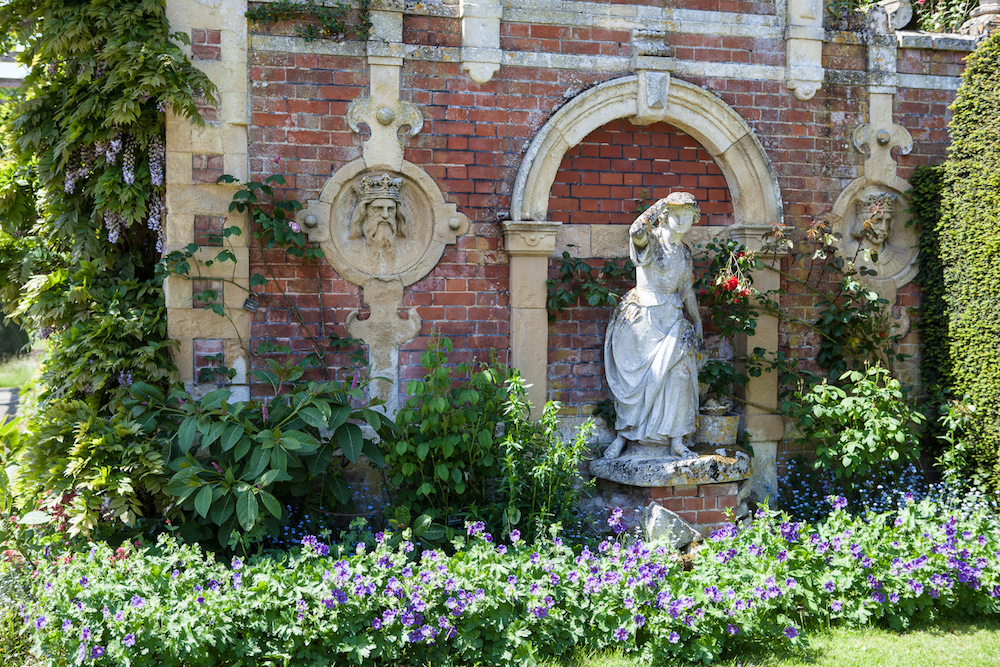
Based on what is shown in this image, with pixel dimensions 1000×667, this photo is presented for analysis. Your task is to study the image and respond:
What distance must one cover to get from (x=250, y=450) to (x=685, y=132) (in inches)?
151

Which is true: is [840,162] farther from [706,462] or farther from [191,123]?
[191,123]

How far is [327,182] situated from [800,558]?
12.0ft

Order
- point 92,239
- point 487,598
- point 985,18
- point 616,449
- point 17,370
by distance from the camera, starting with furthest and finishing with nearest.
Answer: point 17,370
point 985,18
point 616,449
point 92,239
point 487,598

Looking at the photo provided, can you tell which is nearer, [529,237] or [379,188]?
[379,188]

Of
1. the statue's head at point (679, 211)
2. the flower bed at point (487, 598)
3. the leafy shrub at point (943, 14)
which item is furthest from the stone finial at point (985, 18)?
the flower bed at point (487, 598)

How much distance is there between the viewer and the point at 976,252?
18.9ft

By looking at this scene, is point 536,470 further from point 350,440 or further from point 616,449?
point 350,440

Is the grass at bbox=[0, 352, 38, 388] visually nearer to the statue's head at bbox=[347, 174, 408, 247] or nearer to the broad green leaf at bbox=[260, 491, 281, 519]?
the statue's head at bbox=[347, 174, 408, 247]

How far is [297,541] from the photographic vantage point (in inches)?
182

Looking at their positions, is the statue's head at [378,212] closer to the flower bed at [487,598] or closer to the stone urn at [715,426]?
the flower bed at [487,598]

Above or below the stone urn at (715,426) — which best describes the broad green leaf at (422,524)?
below

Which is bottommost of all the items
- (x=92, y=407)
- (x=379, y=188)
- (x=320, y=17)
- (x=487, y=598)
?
(x=487, y=598)

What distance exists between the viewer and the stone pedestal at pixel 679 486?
505cm

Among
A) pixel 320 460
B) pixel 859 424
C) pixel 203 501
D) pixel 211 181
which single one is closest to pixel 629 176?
pixel 859 424
